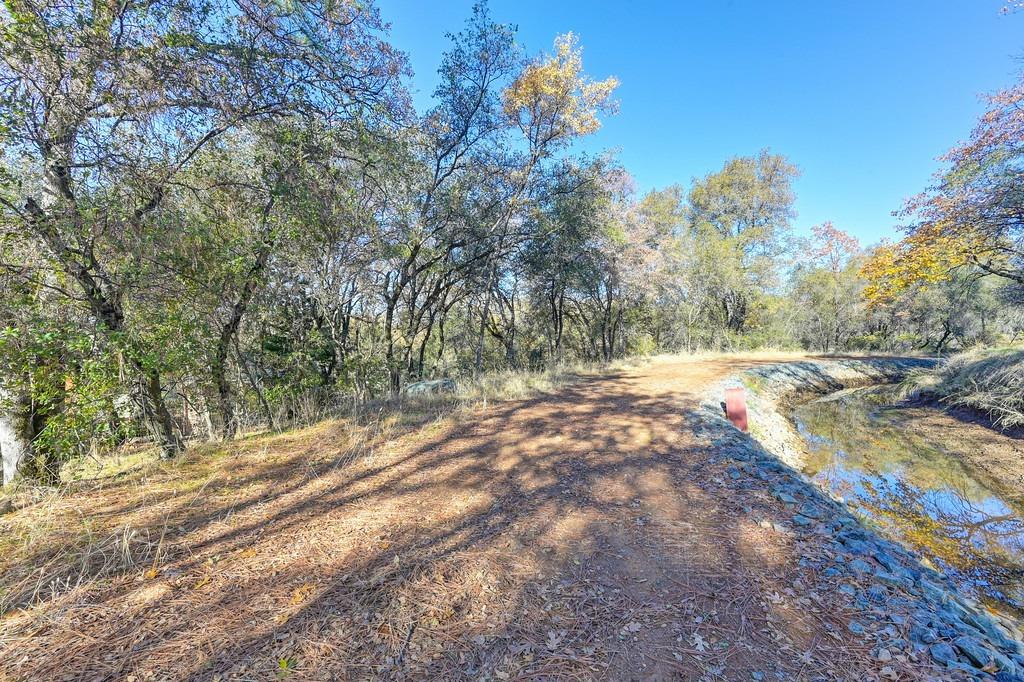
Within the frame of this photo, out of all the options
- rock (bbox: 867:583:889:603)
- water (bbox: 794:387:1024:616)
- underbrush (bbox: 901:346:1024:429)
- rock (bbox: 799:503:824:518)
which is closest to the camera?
rock (bbox: 867:583:889:603)

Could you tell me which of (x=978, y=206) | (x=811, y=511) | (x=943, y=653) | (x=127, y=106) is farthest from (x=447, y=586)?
(x=978, y=206)

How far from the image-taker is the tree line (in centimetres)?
338

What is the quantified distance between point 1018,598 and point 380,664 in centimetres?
529

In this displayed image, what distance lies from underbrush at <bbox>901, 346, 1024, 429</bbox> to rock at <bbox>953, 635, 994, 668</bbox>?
9.31 metres

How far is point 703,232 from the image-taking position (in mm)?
20406

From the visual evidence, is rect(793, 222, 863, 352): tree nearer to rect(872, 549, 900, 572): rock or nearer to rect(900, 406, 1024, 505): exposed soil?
rect(900, 406, 1024, 505): exposed soil

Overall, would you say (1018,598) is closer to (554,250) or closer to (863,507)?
(863,507)

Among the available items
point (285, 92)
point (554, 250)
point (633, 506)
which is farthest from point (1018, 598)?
point (554, 250)

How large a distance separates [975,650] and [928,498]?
4796 mm

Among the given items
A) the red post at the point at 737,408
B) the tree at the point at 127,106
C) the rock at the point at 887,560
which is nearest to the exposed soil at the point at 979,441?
the red post at the point at 737,408

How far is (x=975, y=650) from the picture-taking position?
72.4 inches

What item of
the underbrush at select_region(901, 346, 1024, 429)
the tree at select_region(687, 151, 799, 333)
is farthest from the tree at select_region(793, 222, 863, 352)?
the underbrush at select_region(901, 346, 1024, 429)

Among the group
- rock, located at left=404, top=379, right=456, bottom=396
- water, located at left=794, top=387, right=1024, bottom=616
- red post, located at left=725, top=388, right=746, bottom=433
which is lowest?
water, located at left=794, top=387, right=1024, bottom=616

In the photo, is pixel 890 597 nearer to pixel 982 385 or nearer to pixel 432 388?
pixel 432 388
